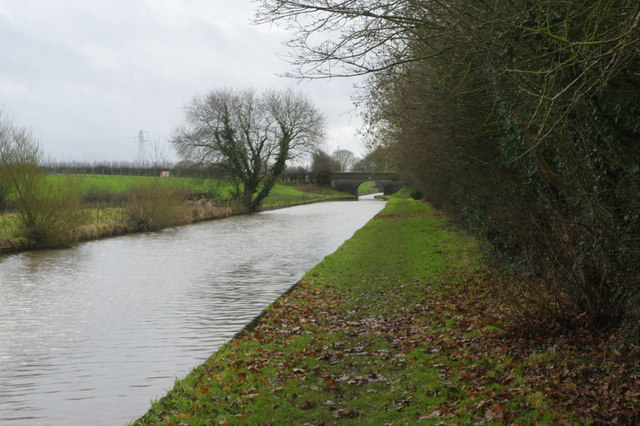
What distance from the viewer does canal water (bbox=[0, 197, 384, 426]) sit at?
6.86 metres

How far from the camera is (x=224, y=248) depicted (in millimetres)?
24688

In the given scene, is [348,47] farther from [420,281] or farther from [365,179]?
[365,179]

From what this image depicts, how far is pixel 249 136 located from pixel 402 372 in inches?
1933

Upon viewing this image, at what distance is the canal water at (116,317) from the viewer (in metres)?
6.86

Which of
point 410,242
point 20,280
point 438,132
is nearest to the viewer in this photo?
point 438,132

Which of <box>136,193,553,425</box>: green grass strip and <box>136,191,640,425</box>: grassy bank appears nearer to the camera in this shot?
<box>136,191,640,425</box>: grassy bank

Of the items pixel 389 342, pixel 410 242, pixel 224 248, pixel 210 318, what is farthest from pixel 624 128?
pixel 224 248

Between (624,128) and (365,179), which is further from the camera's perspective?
(365,179)

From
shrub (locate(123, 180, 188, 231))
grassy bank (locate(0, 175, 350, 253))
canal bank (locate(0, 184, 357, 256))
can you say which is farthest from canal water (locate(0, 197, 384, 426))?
shrub (locate(123, 180, 188, 231))

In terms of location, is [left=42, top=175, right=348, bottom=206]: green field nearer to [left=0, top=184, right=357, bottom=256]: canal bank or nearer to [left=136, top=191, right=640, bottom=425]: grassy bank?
[left=0, top=184, right=357, bottom=256]: canal bank

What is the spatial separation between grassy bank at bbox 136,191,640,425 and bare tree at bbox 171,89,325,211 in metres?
42.5

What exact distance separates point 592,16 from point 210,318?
26.9ft

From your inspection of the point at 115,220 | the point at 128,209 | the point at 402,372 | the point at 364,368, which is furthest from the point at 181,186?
the point at 402,372

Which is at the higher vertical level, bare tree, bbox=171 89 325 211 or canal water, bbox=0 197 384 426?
bare tree, bbox=171 89 325 211
